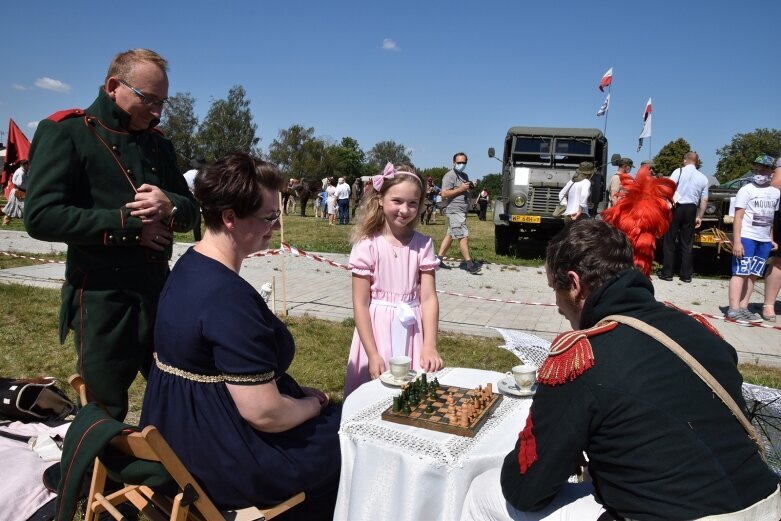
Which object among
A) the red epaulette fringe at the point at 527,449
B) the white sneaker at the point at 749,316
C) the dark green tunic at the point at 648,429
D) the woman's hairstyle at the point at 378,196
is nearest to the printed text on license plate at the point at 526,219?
the white sneaker at the point at 749,316

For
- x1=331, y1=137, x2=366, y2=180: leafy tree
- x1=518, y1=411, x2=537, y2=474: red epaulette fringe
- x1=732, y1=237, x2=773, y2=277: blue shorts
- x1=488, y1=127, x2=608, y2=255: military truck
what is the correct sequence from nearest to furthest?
x1=518, y1=411, x2=537, y2=474: red epaulette fringe → x1=732, y1=237, x2=773, y2=277: blue shorts → x1=488, y1=127, x2=608, y2=255: military truck → x1=331, y1=137, x2=366, y2=180: leafy tree

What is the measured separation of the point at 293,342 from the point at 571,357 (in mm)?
1051

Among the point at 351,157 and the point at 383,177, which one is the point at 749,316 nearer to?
the point at 383,177

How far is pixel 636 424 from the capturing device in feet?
4.80

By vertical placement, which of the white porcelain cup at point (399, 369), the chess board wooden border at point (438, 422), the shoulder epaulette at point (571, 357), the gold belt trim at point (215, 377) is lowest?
the chess board wooden border at point (438, 422)

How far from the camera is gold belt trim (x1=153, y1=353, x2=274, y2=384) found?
1.84 m

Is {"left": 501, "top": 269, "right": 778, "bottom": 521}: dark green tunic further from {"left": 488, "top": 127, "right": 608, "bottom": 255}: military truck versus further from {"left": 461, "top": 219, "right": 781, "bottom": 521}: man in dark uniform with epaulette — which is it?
{"left": 488, "top": 127, "right": 608, "bottom": 255}: military truck

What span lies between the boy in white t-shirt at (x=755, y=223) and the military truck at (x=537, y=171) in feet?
16.1

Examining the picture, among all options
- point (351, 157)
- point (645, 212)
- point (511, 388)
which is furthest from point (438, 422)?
point (351, 157)

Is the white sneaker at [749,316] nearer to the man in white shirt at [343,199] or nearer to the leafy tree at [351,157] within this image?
the man in white shirt at [343,199]

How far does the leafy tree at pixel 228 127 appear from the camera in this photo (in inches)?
2253

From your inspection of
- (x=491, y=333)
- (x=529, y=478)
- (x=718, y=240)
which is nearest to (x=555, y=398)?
(x=529, y=478)

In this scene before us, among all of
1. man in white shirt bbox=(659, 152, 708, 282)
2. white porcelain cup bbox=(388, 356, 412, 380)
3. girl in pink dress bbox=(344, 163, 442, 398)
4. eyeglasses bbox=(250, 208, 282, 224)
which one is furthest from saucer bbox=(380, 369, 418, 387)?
man in white shirt bbox=(659, 152, 708, 282)

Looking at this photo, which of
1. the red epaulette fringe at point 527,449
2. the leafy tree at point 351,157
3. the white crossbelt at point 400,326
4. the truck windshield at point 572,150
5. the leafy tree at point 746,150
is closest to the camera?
the red epaulette fringe at point 527,449
